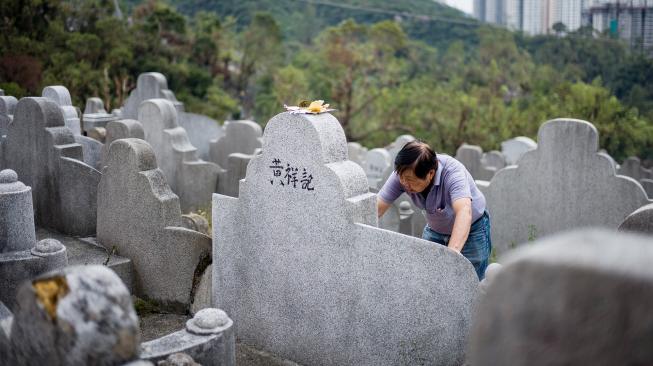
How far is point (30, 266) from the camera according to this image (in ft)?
17.6

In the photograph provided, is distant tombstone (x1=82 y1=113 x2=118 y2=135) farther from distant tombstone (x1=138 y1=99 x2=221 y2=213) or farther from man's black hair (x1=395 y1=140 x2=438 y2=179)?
man's black hair (x1=395 y1=140 x2=438 y2=179)

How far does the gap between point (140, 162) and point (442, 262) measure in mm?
3091

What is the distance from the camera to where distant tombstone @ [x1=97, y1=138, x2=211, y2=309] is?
6.27 meters

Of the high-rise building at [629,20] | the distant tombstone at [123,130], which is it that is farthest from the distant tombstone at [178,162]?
the high-rise building at [629,20]

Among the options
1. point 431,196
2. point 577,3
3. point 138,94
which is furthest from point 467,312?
point 577,3

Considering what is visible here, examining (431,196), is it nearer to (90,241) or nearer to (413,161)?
(413,161)

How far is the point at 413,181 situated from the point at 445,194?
0.90 feet

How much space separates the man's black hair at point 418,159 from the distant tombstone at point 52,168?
11.6 feet

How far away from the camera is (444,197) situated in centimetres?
512

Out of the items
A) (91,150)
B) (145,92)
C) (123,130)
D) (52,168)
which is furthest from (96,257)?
(145,92)

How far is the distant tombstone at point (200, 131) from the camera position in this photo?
1316cm

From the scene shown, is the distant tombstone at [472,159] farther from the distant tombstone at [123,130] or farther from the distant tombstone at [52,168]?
the distant tombstone at [52,168]

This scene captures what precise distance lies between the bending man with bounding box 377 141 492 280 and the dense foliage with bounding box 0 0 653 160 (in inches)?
391

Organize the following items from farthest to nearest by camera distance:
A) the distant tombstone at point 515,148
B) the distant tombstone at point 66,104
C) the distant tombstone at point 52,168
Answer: the distant tombstone at point 515,148
the distant tombstone at point 66,104
the distant tombstone at point 52,168
